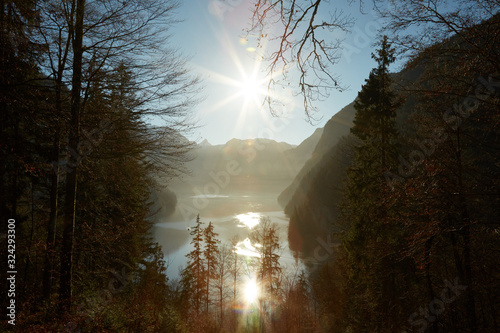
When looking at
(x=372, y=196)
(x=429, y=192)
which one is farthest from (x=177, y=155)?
(x=372, y=196)

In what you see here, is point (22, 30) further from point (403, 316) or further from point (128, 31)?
point (403, 316)

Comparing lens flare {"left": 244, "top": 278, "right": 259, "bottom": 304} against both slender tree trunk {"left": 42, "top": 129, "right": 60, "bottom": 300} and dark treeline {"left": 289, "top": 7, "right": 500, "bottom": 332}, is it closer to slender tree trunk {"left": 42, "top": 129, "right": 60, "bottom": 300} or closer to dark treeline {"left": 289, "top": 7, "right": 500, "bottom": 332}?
dark treeline {"left": 289, "top": 7, "right": 500, "bottom": 332}

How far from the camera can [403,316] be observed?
433 inches

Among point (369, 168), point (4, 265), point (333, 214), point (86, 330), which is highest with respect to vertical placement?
point (369, 168)

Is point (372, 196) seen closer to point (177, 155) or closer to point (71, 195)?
point (177, 155)

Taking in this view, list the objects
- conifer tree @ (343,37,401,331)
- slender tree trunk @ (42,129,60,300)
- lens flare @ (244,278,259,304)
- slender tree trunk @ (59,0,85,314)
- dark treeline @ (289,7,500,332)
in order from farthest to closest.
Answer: lens flare @ (244,278,259,304) < conifer tree @ (343,37,401,331) < slender tree trunk @ (42,129,60,300) < slender tree trunk @ (59,0,85,314) < dark treeline @ (289,7,500,332)

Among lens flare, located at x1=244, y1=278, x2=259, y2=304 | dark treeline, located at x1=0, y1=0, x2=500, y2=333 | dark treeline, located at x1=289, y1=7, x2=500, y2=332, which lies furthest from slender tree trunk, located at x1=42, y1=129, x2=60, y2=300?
lens flare, located at x1=244, y1=278, x2=259, y2=304

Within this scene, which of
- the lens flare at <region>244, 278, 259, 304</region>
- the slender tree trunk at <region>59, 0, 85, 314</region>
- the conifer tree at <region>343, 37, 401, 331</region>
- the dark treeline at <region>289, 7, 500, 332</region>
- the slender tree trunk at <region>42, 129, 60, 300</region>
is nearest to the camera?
the dark treeline at <region>289, 7, 500, 332</region>

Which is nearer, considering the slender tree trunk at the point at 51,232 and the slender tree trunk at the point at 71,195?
the slender tree trunk at the point at 71,195


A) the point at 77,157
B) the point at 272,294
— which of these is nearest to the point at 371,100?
the point at 77,157

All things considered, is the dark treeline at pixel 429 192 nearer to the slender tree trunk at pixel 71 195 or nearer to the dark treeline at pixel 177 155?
the dark treeline at pixel 177 155

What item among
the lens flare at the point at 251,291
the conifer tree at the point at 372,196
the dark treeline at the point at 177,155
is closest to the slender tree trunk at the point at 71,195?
the dark treeline at the point at 177,155

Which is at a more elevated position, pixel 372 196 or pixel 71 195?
pixel 71 195

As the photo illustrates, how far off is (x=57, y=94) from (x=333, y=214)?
185ft
